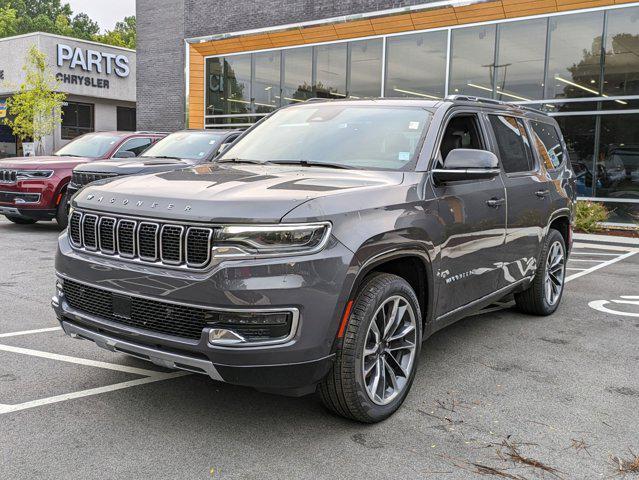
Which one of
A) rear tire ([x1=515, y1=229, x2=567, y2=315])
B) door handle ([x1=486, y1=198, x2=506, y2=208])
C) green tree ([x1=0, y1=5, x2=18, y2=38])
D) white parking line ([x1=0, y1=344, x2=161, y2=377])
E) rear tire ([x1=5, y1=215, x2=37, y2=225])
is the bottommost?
white parking line ([x1=0, y1=344, x2=161, y2=377])

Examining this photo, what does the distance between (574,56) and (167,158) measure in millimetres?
10980

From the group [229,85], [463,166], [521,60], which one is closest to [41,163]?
[463,166]

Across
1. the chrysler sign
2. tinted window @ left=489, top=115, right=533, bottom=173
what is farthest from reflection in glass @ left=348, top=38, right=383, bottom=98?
the chrysler sign

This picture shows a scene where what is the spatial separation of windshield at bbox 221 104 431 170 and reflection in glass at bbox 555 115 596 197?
12.4 metres

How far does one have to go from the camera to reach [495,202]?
475cm

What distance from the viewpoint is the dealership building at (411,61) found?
15297mm

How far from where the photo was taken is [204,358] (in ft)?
10.1

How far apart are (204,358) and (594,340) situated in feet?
12.3

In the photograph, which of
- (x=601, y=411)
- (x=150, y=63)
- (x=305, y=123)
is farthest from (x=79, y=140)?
(x=150, y=63)

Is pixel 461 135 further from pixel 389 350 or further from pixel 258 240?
pixel 258 240

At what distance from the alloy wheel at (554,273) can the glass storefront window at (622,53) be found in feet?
34.7

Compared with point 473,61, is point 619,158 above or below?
below

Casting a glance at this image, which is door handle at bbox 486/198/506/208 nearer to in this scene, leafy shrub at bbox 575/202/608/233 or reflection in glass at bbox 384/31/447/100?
leafy shrub at bbox 575/202/608/233

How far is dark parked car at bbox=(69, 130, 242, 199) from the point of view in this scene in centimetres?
915
